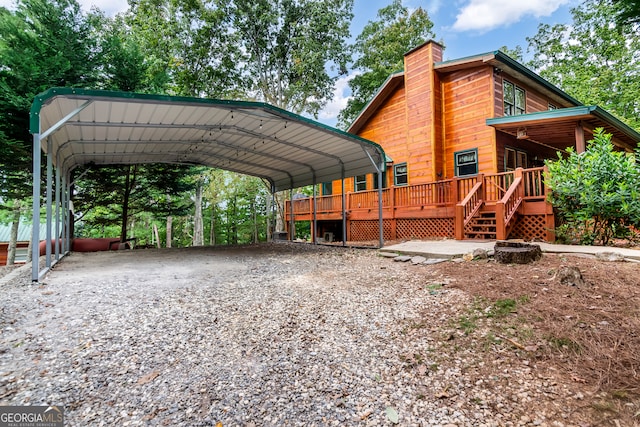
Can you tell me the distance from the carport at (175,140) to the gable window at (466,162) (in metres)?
3.72

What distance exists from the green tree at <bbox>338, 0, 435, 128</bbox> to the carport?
12.8 meters

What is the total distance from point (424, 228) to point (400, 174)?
10.6 feet

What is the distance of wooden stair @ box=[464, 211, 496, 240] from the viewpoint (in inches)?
311

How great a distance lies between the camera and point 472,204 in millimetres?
8391

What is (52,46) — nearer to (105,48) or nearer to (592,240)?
(105,48)

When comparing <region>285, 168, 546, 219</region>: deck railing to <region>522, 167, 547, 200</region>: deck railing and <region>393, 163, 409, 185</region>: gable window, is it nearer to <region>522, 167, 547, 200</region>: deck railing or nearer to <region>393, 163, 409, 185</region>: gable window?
<region>522, 167, 547, 200</region>: deck railing

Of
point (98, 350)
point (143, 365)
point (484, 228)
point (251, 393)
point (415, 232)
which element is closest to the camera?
point (251, 393)

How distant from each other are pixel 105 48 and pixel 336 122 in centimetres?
1673

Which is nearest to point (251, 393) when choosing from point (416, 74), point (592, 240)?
point (592, 240)

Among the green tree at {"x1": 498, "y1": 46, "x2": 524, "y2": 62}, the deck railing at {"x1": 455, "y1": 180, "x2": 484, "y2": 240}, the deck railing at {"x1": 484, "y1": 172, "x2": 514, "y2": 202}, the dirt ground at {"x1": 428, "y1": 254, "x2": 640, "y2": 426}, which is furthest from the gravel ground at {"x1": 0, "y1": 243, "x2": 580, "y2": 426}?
the green tree at {"x1": 498, "y1": 46, "x2": 524, "y2": 62}

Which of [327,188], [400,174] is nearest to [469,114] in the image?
[400,174]

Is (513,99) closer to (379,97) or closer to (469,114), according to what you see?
(469,114)

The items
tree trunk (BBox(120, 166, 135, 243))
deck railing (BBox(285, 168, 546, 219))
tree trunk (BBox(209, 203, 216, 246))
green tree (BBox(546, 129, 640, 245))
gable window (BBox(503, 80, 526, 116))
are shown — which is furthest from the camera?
tree trunk (BBox(209, 203, 216, 246))

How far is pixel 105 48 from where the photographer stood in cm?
1052
